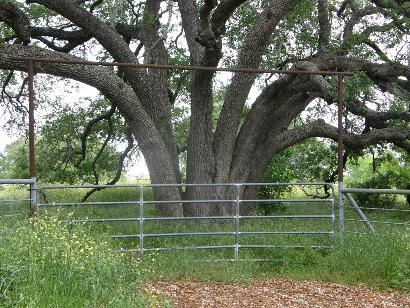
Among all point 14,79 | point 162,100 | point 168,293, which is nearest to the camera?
point 168,293

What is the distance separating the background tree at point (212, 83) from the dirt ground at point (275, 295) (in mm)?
4636

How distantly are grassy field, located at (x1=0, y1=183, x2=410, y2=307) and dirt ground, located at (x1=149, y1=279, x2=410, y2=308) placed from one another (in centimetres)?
26

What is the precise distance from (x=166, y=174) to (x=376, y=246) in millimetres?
5248

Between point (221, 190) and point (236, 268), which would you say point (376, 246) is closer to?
point (236, 268)

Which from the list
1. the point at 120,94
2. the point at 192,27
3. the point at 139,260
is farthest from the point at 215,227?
the point at 192,27

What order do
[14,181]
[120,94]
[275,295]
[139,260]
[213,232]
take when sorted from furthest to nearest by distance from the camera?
1. [120,94]
2. [213,232]
3. [14,181]
4. [139,260]
5. [275,295]

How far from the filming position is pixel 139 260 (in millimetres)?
8398

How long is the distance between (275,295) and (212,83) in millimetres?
6937

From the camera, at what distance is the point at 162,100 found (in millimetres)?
14062

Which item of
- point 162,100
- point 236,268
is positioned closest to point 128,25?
point 162,100

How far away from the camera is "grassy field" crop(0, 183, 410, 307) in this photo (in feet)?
19.3

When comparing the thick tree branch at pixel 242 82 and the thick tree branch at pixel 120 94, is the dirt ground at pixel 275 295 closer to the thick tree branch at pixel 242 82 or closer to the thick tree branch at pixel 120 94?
the thick tree branch at pixel 120 94

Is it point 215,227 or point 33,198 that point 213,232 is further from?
point 33,198

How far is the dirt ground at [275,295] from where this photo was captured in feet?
24.7
